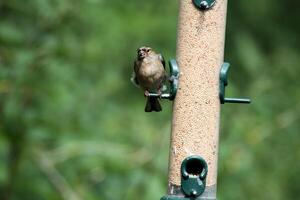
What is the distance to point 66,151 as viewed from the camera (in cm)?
768

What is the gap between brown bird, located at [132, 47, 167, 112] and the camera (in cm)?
610

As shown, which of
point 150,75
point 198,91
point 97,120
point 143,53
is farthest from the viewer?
point 97,120

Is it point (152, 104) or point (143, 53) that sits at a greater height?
point (143, 53)

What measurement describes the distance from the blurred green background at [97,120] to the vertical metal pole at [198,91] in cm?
157

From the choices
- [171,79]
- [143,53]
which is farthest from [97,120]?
[171,79]

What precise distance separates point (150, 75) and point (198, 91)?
37 centimetres

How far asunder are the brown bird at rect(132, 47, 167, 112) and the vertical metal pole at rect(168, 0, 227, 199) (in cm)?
24

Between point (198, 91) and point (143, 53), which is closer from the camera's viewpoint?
point (198, 91)

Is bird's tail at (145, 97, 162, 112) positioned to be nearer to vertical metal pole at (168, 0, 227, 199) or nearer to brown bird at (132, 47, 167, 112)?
brown bird at (132, 47, 167, 112)

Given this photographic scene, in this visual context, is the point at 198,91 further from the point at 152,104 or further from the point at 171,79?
the point at 152,104

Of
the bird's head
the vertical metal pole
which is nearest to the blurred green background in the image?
the bird's head

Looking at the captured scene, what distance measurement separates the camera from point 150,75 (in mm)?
6113

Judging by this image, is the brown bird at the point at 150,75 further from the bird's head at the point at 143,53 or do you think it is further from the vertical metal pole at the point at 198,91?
the vertical metal pole at the point at 198,91

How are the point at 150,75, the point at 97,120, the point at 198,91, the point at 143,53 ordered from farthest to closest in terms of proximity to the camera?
the point at 97,120 < the point at 143,53 < the point at 150,75 < the point at 198,91
